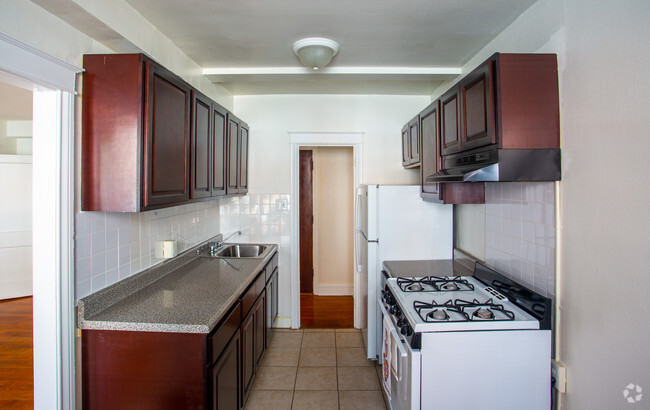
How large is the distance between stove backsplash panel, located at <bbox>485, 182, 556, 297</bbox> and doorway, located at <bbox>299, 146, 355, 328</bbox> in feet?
8.23

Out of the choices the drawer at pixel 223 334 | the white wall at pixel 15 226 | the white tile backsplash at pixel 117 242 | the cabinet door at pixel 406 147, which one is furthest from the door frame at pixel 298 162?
the white wall at pixel 15 226

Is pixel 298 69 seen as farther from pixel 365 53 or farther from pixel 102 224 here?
pixel 102 224

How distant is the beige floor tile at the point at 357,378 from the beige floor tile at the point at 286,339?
603mm

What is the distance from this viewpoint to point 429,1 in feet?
5.48

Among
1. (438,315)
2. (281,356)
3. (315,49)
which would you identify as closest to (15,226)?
(281,356)

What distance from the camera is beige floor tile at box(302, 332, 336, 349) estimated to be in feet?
10.1

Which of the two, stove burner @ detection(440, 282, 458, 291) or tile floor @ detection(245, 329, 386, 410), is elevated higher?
stove burner @ detection(440, 282, 458, 291)

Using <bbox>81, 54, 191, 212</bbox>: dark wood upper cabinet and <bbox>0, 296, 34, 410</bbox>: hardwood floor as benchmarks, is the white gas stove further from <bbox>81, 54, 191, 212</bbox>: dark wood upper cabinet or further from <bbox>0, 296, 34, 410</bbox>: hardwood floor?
<bbox>0, 296, 34, 410</bbox>: hardwood floor

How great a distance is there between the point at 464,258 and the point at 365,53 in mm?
1751

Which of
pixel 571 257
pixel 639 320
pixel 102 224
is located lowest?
pixel 639 320

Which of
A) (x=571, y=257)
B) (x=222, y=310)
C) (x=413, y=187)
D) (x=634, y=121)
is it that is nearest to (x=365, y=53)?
(x=413, y=187)

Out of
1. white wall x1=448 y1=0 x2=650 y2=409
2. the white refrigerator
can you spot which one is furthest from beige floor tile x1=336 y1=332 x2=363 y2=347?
white wall x1=448 y1=0 x2=650 y2=409

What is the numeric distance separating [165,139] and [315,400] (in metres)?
2.02

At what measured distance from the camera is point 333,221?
4.56 m
